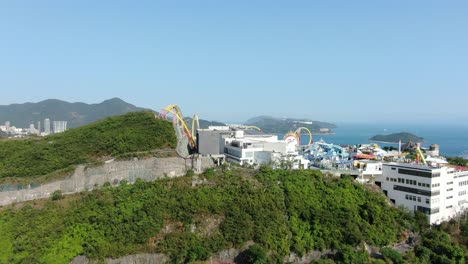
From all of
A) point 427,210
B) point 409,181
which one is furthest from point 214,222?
point 427,210

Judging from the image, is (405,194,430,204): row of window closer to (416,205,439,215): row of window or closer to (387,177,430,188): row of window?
(416,205,439,215): row of window

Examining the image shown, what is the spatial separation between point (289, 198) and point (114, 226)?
12036mm

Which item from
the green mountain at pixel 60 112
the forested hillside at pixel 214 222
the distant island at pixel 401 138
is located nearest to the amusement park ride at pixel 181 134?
the forested hillside at pixel 214 222

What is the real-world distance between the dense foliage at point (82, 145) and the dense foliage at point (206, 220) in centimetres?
531

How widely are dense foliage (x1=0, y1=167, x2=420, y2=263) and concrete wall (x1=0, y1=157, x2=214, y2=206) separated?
133cm

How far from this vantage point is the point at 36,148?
3306cm

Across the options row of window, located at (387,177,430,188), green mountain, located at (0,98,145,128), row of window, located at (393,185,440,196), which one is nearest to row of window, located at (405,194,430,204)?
row of window, located at (393,185,440,196)

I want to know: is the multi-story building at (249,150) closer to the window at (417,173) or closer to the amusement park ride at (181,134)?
the amusement park ride at (181,134)

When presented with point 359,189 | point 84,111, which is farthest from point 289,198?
point 84,111

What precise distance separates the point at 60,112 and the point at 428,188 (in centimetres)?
13190

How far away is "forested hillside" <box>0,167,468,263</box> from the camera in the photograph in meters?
22.6

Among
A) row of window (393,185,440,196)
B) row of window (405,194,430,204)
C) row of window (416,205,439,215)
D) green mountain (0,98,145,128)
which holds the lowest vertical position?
row of window (416,205,439,215)

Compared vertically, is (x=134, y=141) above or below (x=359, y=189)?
above

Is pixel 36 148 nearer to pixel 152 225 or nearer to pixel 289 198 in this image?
pixel 152 225
